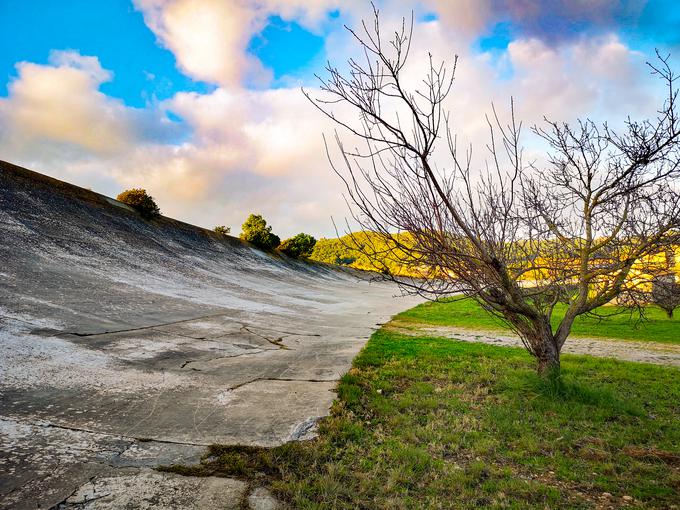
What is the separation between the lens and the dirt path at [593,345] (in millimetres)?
8875

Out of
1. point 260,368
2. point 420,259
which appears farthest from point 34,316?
point 420,259

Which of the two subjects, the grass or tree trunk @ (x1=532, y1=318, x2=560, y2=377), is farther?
tree trunk @ (x1=532, y1=318, x2=560, y2=377)

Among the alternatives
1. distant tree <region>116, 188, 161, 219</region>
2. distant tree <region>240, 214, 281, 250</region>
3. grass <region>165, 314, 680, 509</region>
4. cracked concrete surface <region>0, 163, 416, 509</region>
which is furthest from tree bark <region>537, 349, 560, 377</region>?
distant tree <region>240, 214, 281, 250</region>

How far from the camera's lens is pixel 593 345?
10617 mm

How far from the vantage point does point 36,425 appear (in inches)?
133

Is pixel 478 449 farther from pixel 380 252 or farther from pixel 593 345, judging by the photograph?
pixel 593 345

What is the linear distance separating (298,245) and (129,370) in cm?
3621

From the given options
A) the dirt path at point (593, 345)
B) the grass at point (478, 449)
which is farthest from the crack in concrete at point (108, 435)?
the dirt path at point (593, 345)

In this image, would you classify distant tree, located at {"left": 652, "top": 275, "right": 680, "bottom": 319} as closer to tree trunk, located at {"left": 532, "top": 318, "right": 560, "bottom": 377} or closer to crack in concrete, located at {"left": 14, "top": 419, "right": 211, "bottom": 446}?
tree trunk, located at {"left": 532, "top": 318, "right": 560, "bottom": 377}

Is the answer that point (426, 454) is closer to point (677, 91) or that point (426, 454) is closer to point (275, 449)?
point (275, 449)

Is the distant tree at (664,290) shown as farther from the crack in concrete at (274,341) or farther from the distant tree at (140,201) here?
the distant tree at (140,201)

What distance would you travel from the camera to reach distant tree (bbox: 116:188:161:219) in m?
23.0

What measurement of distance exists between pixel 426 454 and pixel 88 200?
71.6 feet

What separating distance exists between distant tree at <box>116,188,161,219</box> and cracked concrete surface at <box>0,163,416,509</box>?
8157 mm
